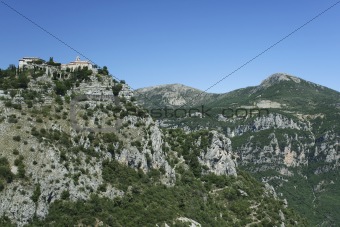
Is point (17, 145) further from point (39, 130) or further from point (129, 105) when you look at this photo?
point (129, 105)

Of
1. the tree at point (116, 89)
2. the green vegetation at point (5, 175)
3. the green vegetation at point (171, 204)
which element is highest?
the tree at point (116, 89)

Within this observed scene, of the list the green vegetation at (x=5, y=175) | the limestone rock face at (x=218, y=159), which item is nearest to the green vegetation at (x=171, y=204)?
the limestone rock face at (x=218, y=159)

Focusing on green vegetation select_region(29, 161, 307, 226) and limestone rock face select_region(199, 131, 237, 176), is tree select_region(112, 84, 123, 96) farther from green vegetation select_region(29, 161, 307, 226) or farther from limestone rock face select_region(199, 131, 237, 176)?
limestone rock face select_region(199, 131, 237, 176)

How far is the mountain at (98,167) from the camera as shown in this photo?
69438 millimetres

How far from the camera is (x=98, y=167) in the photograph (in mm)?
80688

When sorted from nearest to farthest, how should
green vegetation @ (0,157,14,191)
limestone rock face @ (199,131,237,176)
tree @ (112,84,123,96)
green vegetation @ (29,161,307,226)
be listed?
green vegetation @ (0,157,14,191) → green vegetation @ (29,161,307,226) → tree @ (112,84,123,96) → limestone rock face @ (199,131,237,176)

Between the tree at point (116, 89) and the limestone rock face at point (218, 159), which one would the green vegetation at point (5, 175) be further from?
the limestone rock face at point (218, 159)

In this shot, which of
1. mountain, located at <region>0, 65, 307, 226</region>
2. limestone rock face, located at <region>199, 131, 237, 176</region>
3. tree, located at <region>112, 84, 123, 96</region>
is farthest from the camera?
limestone rock face, located at <region>199, 131, 237, 176</region>

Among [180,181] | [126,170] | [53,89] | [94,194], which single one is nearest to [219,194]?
[180,181]

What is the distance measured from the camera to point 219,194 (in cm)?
10444

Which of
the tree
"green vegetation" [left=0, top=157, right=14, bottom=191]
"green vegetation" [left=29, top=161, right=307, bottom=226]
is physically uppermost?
the tree

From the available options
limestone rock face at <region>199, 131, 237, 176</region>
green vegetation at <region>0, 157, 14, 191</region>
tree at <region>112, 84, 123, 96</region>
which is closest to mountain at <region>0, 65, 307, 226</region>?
tree at <region>112, 84, 123, 96</region>

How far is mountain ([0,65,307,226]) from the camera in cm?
6944

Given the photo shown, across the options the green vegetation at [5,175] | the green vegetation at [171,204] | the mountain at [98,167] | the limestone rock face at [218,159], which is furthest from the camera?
the limestone rock face at [218,159]
